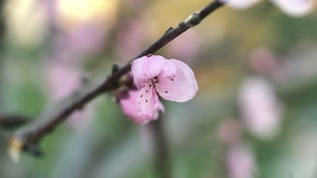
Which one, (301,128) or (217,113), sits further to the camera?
(301,128)

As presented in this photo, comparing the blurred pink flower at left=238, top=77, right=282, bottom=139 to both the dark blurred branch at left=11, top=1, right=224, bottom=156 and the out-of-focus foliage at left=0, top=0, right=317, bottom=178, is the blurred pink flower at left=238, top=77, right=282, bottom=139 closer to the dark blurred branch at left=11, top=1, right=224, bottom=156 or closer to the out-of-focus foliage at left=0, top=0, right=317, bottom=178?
the out-of-focus foliage at left=0, top=0, right=317, bottom=178

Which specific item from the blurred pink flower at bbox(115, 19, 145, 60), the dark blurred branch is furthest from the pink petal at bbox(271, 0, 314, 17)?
the blurred pink flower at bbox(115, 19, 145, 60)

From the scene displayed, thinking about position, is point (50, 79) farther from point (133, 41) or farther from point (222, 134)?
point (222, 134)

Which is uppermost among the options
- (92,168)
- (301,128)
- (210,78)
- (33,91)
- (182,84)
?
(182,84)

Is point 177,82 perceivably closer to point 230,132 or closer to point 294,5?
point 294,5

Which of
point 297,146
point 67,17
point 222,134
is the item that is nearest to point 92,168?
point 222,134

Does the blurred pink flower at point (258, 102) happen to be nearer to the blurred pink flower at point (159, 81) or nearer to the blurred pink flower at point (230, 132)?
the blurred pink flower at point (230, 132)

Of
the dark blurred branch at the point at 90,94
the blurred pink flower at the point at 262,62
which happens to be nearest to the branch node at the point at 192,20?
the dark blurred branch at the point at 90,94

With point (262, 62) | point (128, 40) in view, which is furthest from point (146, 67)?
point (128, 40)
